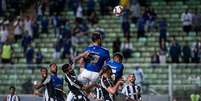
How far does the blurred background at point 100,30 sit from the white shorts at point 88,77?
1161cm

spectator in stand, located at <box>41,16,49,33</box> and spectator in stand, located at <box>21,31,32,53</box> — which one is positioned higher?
spectator in stand, located at <box>41,16,49,33</box>

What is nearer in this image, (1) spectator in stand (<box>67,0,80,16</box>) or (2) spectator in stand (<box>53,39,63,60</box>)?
(2) spectator in stand (<box>53,39,63,60</box>)

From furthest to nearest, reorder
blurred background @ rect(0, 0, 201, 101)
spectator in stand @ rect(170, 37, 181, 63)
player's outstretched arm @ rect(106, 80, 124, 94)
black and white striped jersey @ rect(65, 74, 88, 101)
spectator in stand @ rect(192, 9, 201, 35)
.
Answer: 1. spectator in stand @ rect(192, 9, 201, 35)
2. blurred background @ rect(0, 0, 201, 101)
3. spectator in stand @ rect(170, 37, 181, 63)
4. black and white striped jersey @ rect(65, 74, 88, 101)
5. player's outstretched arm @ rect(106, 80, 124, 94)

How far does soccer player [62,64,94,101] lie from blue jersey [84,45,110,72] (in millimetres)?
528

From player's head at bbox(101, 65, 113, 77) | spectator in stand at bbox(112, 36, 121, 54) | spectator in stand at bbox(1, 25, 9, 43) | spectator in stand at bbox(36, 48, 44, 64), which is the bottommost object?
spectator in stand at bbox(36, 48, 44, 64)

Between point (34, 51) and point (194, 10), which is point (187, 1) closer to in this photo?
point (194, 10)

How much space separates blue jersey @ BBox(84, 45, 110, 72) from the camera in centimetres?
2272

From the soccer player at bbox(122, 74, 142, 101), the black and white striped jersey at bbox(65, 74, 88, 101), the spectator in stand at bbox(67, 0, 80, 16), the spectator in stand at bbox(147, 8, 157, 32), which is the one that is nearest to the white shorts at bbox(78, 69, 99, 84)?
the black and white striped jersey at bbox(65, 74, 88, 101)

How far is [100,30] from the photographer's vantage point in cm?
4034

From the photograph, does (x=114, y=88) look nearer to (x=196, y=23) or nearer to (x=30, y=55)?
(x=30, y=55)

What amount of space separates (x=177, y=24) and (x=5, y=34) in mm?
8715

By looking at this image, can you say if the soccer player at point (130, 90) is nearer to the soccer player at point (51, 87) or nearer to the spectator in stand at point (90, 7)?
the soccer player at point (51, 87)

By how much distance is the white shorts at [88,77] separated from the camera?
74.2 ft

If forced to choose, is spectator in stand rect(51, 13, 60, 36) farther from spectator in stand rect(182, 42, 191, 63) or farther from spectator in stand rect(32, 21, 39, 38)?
spectator in stand rect(182, 42, 191, 63)
